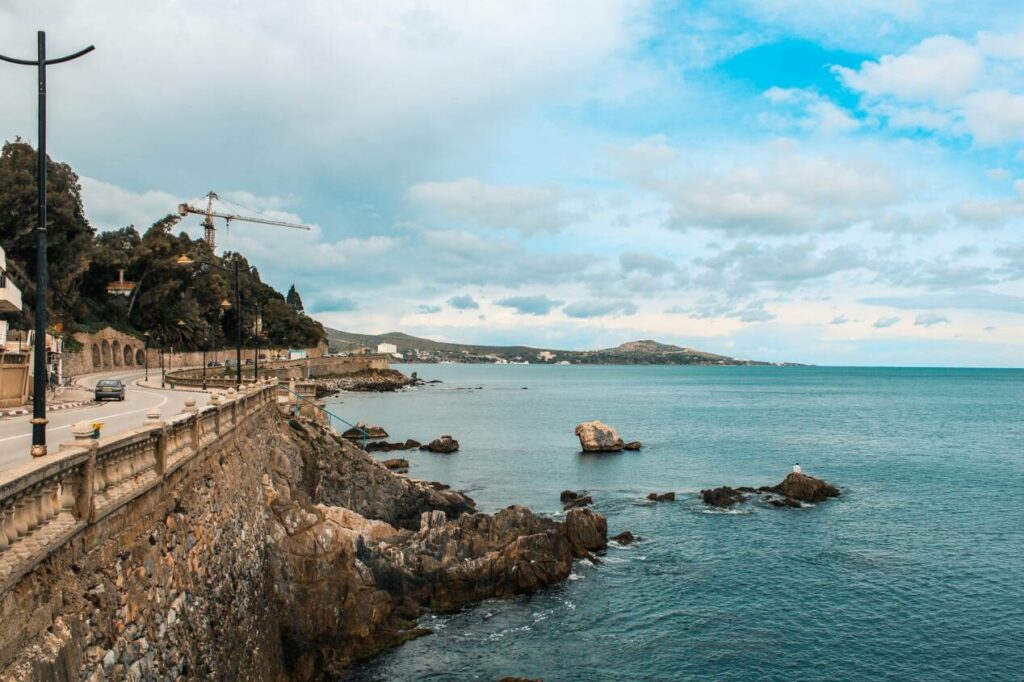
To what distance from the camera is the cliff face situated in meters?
9.02

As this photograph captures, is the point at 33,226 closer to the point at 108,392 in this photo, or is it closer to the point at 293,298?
the point at 108,392

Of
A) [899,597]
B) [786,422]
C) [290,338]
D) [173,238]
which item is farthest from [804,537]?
[290,338]

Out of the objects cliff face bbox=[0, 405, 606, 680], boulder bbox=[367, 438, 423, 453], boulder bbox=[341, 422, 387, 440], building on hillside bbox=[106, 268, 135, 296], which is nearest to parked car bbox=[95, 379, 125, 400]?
cliff face bbox=[0, 405, 606, 680]

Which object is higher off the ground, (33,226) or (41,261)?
(33,226)

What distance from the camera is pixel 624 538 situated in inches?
1300

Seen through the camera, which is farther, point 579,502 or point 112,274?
point 112,274

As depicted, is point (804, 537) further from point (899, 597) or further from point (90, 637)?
point (90, 637)

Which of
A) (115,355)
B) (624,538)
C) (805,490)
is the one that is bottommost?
(624,538)

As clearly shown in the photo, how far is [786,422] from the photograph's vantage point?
89.6m

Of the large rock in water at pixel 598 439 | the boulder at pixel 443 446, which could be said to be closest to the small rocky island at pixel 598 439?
the large rock in water at pixel 598 439

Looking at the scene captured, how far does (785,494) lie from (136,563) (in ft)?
127

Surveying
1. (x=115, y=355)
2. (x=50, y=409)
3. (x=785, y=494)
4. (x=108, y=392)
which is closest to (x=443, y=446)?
→ (x=785, y=494)

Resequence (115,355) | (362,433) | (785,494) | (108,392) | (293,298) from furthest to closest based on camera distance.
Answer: (293,298), (115,355), (362,433), (785,494), (108,392)

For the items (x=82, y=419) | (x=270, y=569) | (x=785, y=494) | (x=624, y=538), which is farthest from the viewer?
(x=785, y=494)
